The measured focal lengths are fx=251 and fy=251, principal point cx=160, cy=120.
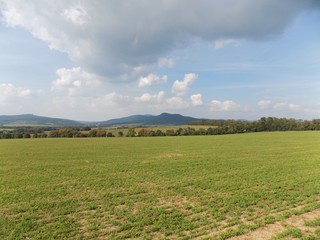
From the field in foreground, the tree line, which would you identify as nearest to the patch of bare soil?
the field in foreground

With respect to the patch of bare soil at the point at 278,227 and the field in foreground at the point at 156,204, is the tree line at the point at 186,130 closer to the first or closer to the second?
the field in foreground at the point at 156,204

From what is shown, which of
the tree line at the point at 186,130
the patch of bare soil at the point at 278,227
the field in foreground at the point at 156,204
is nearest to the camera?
the patch of bare soil at the point at 278,227

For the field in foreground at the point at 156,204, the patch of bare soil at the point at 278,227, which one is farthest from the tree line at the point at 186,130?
the patch of bare soil at the point at 278,227

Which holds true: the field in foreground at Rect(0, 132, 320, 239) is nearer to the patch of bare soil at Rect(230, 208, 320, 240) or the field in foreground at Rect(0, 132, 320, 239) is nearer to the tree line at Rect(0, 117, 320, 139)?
the patch of bare soil at Rect(230, 208, 320, 240)

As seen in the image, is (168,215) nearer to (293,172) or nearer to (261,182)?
(261,182)

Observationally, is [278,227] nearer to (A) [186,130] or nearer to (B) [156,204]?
(B) [156,204]

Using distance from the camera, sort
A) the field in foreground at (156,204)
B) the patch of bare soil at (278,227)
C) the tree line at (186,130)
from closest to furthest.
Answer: the patch of bare soil at (278,227) < the field in foreground at (156,204) < the tree line at (186,130)

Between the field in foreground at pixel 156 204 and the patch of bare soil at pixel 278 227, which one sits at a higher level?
the patch of bare soil at pixel 278 227

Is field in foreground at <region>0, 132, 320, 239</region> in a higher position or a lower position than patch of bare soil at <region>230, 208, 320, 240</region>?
lower

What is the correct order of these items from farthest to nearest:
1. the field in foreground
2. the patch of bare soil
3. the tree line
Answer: the tree line, the field in foreground, the patch of bare soil

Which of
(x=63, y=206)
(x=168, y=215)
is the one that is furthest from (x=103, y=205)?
(x=168, y=215)

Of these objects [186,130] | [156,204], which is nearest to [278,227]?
[156,204]

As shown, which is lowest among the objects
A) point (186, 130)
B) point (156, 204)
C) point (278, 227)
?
point (156, 204)

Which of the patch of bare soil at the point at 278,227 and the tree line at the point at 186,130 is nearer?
the patch of bare soil at the point at 278,227
